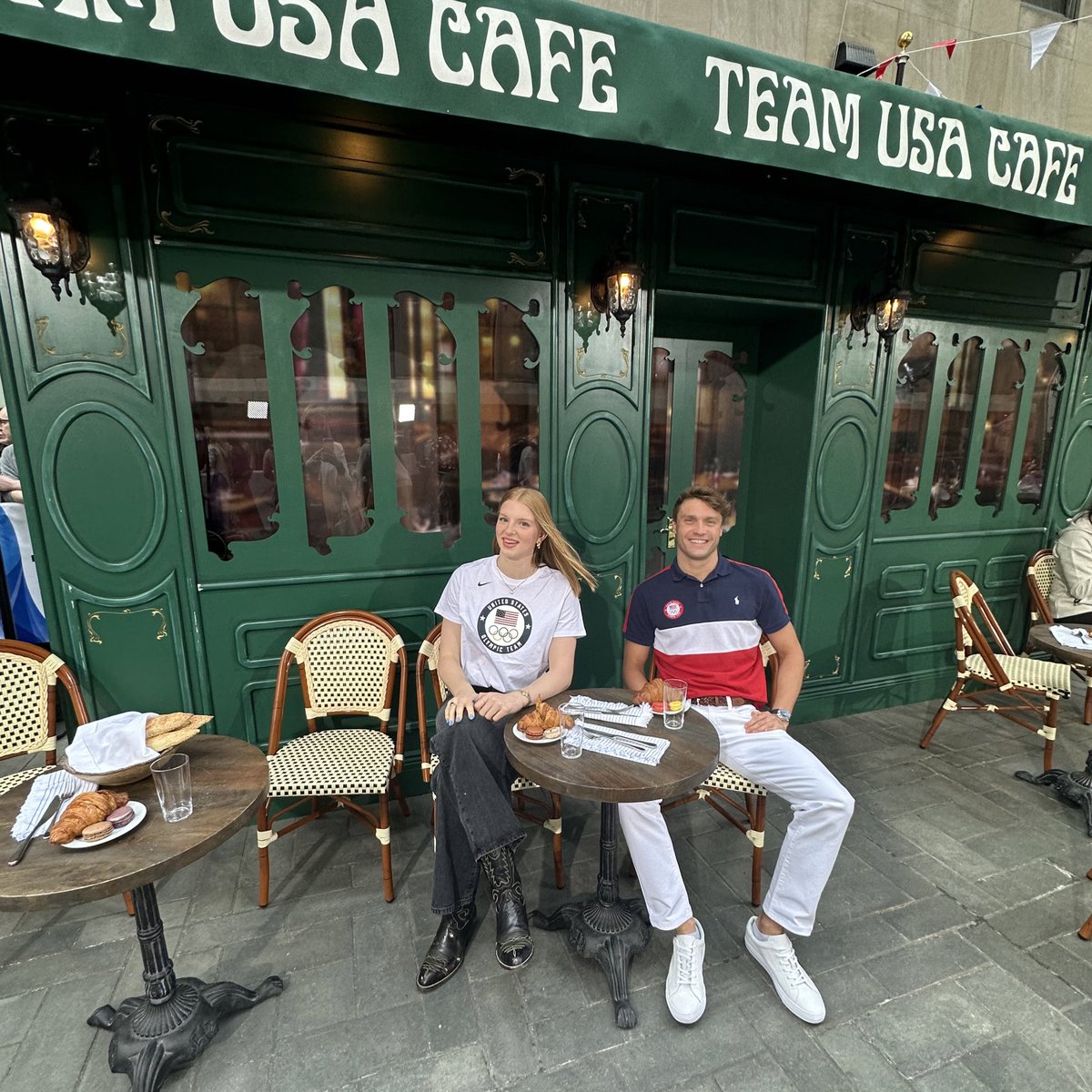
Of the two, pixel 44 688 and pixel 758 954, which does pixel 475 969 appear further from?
pixel 44 688

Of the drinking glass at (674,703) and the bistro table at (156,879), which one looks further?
the drinking glass at (674,703)

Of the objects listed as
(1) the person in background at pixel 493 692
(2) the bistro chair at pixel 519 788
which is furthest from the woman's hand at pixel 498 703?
(2) the bistro chair at pixel 519 788

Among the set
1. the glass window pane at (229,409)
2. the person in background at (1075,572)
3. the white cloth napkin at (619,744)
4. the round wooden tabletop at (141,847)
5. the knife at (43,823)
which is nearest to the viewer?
the round wooden tabletop at (141,847)

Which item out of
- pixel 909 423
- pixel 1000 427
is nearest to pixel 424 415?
pixel 909 423

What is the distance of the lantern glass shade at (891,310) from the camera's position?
3570mm

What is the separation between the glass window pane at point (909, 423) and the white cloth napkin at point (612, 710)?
2864mm

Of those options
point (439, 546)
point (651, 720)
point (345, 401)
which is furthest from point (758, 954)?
point (345, 401)

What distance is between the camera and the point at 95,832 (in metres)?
1.50

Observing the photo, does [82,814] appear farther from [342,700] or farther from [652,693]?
[652,693]

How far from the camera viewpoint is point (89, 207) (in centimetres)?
237

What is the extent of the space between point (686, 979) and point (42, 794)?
2.06 meters

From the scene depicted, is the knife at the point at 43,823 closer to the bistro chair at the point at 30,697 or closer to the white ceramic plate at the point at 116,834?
the white ceramic plate at the point at 116,834

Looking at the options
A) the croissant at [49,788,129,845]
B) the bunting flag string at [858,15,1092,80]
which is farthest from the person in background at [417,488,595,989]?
the bunting flag string at [858,15,1092,80]

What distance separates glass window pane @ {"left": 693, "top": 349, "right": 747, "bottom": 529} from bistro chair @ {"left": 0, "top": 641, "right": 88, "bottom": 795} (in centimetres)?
357
